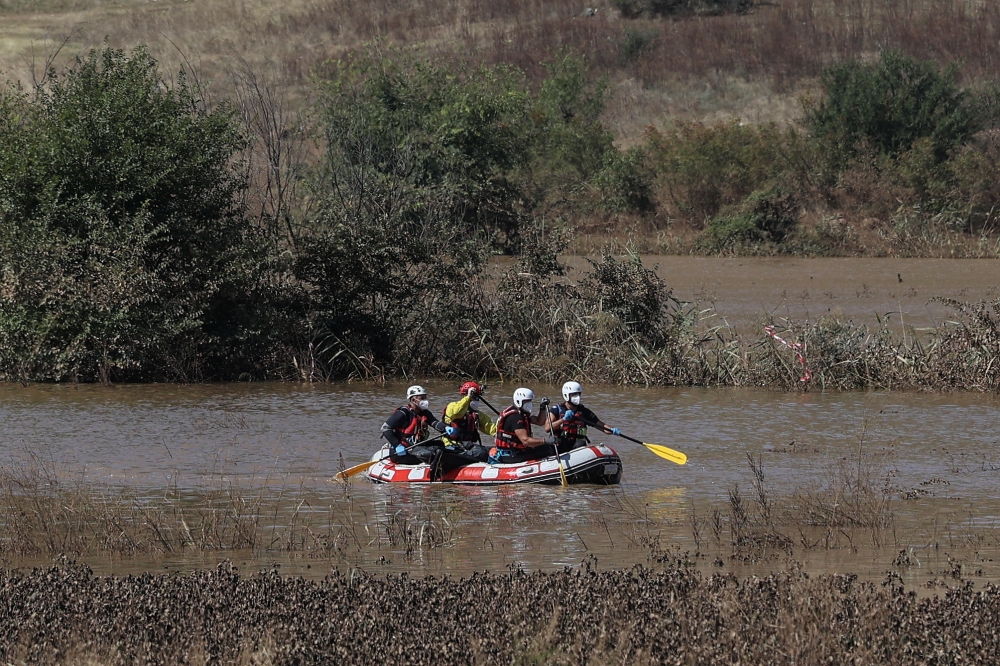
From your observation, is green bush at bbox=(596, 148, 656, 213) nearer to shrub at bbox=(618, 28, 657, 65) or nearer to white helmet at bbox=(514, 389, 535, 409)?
shrub at bbox=(618, 28, 657, 65)

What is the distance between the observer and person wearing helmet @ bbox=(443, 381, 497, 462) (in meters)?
15.8

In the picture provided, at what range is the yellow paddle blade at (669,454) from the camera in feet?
52.1

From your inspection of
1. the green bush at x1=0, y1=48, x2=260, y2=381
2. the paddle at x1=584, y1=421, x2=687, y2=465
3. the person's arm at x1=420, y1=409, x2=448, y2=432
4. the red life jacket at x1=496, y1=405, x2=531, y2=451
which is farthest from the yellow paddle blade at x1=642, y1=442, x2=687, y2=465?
the green bush at x1=0, y1=48, x2=260, y2=381

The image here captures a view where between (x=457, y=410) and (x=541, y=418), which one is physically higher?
(x=457, y=410)

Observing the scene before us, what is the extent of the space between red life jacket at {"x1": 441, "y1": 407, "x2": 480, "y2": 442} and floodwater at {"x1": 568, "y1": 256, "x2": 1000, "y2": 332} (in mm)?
10517

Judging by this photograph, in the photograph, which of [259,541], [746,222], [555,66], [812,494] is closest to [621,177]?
[746,222]

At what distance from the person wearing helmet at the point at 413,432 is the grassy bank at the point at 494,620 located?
6919mm

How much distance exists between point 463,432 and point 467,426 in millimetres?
160

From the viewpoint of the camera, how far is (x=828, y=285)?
3105 cm

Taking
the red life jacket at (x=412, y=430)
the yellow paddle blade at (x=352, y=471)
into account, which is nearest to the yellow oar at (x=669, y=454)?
the red life jacket at (x=412, y=430)

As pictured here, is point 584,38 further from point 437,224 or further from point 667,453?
point 667,453

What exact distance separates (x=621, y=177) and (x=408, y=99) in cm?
820

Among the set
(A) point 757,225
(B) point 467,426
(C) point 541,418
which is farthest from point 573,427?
(A) point 757,225

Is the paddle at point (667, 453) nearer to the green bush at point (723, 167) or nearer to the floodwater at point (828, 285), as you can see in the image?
the floodwater at point (828, 285)
